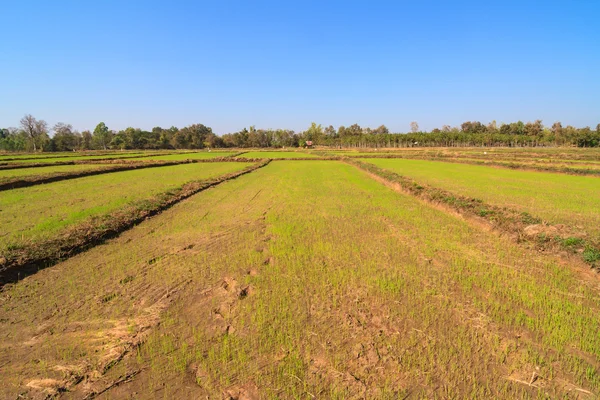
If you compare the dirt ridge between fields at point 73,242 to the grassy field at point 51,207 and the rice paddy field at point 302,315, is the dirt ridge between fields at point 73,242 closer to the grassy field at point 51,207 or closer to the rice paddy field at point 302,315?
the rice paddy field at point 302,315

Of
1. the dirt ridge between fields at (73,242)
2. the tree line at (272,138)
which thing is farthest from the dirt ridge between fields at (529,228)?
the tree line at (272,138)

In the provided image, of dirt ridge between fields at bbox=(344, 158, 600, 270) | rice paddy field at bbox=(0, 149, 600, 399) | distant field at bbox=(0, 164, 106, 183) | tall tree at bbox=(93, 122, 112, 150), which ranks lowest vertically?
rice paddy field at bbox=(0, 149, 600, 399)

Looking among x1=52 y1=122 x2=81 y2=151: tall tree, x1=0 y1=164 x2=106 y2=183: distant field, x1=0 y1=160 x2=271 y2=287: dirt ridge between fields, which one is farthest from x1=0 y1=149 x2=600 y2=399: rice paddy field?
x1=52 y1=122 x2=81 y2=151: tall tree

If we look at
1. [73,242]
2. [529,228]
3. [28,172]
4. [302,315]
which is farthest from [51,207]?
[28,172]

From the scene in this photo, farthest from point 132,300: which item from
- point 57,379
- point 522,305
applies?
point 522,305

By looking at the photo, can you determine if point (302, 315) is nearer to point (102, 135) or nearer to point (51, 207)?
point (51, 207)

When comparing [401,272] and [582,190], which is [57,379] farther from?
[582,190]

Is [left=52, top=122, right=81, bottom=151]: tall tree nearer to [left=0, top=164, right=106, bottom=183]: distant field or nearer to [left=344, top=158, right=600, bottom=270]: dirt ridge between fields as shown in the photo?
[left=0, top=164, right=106, bottom=183]: distant field
